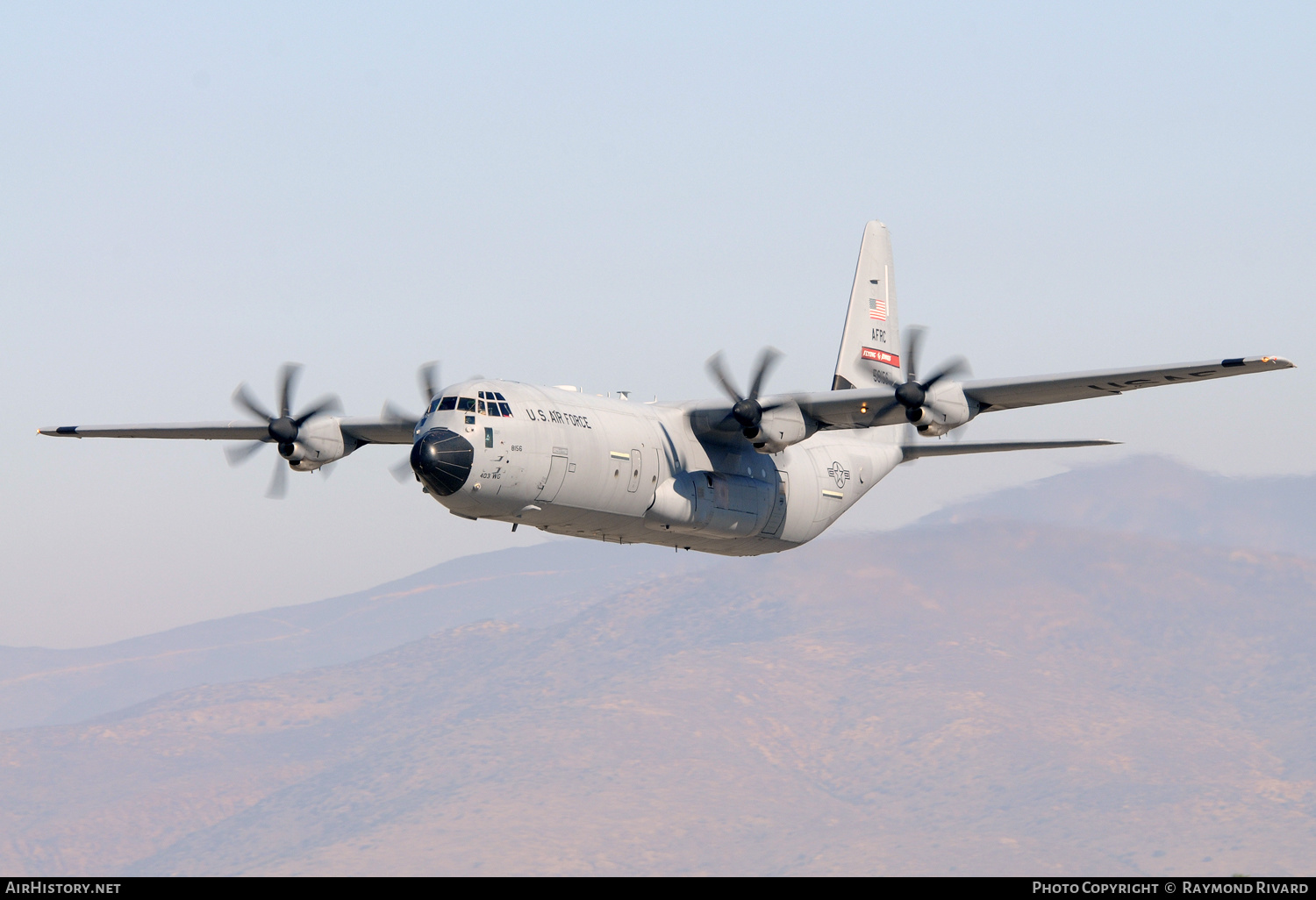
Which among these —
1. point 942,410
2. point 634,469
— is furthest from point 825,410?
point 634,469

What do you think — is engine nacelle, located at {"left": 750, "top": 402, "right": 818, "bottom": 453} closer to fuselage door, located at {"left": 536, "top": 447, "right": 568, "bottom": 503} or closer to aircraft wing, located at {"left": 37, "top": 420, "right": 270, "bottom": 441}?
fuselage door, located at {"left": 536, "top": 447, "right": 568, "bottom": 503}

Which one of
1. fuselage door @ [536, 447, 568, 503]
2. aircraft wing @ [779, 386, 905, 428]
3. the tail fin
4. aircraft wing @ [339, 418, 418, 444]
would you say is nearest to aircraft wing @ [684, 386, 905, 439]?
aircraft wing @ [779, 386, 905, 428]

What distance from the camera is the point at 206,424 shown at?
3497cm

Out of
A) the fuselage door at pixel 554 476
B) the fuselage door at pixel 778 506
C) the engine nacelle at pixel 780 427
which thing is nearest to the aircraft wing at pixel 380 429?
the fuselage door at pixel 554 476

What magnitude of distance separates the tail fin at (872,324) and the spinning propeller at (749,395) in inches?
290

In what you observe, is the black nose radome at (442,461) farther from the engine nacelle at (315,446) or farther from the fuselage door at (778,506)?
the fuselage door at (778,506)

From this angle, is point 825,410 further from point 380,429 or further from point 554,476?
point 380,429

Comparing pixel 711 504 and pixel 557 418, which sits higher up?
pixel 557 418

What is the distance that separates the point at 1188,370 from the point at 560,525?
12376 mm

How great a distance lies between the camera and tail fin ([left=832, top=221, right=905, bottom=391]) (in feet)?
130

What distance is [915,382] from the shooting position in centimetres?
2994

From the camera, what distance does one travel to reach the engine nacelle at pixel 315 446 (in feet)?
112

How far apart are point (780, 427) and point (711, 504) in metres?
2.20
